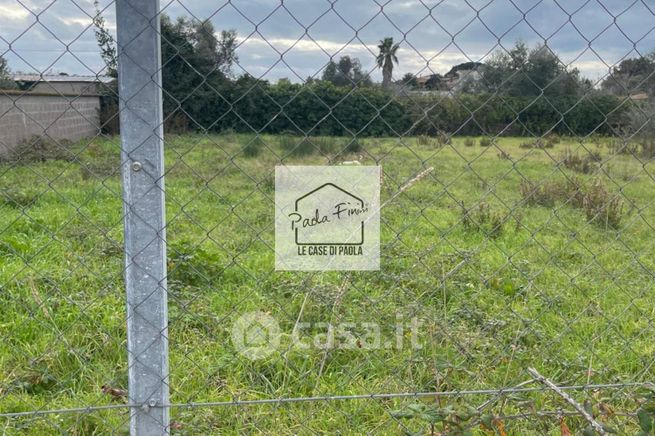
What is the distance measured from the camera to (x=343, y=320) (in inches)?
110

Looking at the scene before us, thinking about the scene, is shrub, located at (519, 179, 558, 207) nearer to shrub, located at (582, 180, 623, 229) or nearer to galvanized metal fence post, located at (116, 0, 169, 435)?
shrub, located at (582, 180, 623, 229)

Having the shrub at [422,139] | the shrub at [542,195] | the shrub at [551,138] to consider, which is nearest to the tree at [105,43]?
the shrub at [422,139]

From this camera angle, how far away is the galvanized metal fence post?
49.5 inches

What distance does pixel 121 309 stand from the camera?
2809 mm

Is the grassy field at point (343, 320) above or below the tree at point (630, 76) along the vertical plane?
below

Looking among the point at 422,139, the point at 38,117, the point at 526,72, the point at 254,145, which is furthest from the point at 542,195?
the point at 38,117

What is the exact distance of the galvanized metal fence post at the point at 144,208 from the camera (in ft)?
4.12

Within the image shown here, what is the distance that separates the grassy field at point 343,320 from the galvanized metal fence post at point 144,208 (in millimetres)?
332

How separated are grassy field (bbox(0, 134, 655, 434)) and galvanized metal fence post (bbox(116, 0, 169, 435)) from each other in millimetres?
332

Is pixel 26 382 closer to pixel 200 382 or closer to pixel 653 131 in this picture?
pixel 200 382

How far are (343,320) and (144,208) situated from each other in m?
1.64

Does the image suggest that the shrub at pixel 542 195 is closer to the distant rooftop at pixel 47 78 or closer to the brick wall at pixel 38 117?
the distant rooftop at pixel 47 78

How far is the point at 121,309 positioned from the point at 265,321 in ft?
2.39

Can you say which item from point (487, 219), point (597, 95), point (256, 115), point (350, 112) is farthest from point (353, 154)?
point (597, 95)
